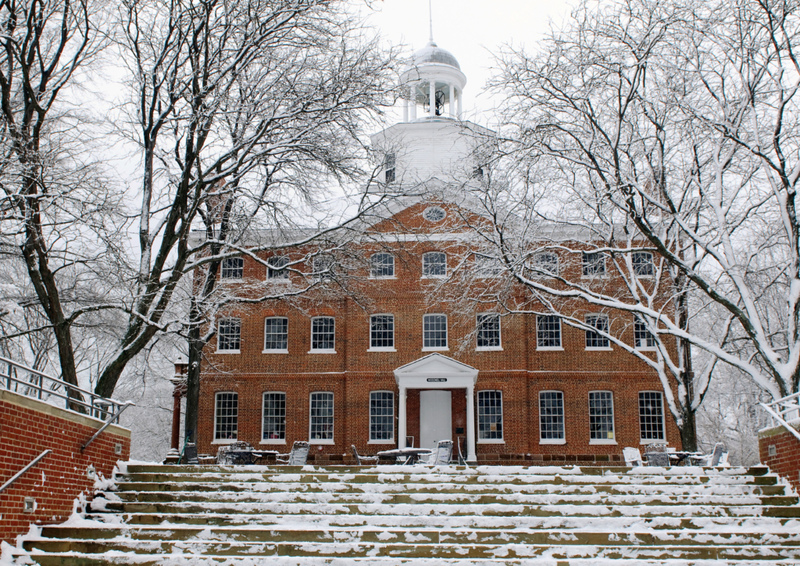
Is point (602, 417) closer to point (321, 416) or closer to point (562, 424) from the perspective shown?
point (562, 424)

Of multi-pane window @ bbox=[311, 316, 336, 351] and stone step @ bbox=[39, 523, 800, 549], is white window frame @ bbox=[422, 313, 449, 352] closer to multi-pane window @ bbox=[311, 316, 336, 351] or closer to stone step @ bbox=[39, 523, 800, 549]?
multi-pane window @ bbox=[311, 316, 336, 351]

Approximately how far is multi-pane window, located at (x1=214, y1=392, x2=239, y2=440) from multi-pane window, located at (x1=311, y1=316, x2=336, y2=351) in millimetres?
3611

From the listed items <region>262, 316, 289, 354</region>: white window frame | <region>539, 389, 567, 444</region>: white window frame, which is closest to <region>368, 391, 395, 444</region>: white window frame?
<region>262, 316, 289, 354</region>: white window frame

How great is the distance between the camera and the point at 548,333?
29.7 m

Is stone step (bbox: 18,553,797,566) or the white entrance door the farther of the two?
the white entrance door

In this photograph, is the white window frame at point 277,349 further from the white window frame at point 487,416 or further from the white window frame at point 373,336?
the white window frame at point 487,416

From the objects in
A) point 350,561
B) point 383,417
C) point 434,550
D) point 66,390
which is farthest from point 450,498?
point 383,417

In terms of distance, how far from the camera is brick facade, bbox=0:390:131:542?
9531 mm

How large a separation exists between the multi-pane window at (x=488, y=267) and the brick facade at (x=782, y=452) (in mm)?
7248

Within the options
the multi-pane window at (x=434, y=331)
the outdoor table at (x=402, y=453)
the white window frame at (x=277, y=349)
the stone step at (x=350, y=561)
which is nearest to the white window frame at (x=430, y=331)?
the multi-pane window at (x=434, y=331)

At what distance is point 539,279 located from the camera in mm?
25453

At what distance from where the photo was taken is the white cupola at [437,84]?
3441cm

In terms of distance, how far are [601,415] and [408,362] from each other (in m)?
7.41

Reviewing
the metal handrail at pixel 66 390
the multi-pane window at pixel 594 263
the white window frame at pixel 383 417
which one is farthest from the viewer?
the white window frame at pixel 383 417
